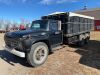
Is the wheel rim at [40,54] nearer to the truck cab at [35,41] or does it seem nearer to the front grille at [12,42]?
the truck cab at [35,41]

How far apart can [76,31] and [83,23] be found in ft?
5.43

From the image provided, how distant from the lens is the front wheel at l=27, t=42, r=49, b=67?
20.5 ft

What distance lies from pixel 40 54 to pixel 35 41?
0.80 metres

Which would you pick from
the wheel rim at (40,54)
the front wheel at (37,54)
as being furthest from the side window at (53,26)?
the wheel rim at (40,54)

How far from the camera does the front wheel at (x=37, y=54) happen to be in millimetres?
A: 6254

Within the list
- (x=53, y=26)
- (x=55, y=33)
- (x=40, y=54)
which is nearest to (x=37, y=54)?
(x=40, y=54)

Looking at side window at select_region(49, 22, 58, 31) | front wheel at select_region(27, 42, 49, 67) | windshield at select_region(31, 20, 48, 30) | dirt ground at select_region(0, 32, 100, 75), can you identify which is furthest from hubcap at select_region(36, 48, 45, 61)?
side window at select_region(49, 22, 58, 31)

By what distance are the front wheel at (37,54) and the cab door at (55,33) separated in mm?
784

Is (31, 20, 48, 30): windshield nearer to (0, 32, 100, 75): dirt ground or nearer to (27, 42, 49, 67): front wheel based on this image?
(27, 42, 49, 67): front wheel

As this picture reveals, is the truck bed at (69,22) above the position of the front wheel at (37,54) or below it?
above

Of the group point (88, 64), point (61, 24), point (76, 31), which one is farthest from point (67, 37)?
point (88, 64)

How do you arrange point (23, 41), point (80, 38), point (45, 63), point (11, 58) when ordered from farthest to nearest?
point (80, 38) < point (11, 58) < point (45, 63) < point (23, 41)

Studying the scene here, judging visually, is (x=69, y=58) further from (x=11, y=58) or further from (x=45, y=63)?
(x=11, y=58)

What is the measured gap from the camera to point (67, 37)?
29.5ft
